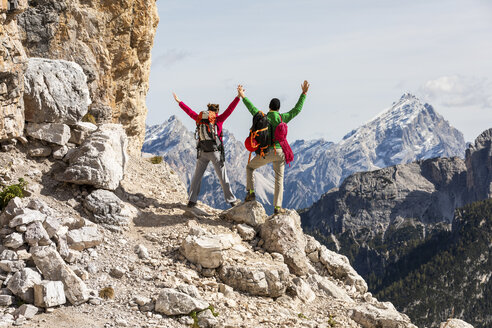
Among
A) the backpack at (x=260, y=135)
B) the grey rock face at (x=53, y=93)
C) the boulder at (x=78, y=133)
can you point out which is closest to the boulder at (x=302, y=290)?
the backpack at (x=260, y=135)

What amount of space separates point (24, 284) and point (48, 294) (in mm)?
656

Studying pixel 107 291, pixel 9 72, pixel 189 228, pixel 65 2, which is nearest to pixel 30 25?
pixel 65 2

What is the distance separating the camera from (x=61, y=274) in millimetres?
12250

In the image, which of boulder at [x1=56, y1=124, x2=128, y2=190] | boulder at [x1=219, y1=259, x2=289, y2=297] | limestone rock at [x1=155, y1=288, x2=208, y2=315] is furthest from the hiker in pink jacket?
limestone rock at [x1=155, y1=288, x2=208, y2=315]

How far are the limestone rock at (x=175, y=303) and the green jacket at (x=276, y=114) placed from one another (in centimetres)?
697

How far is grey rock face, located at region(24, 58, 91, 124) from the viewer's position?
1712 centimetres

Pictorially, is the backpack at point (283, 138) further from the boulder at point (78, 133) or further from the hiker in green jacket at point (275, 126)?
the boulder at point (78, 133)

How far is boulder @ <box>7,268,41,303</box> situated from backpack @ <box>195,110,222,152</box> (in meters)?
7.93

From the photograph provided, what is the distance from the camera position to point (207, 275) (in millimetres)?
14812

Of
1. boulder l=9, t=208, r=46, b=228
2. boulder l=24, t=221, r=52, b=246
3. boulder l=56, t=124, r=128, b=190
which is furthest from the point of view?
boulder l=56, t=124, r=128, b=190

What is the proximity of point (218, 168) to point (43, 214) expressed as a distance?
668 cm

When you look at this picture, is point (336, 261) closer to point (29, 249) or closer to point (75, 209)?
point (75, 209)

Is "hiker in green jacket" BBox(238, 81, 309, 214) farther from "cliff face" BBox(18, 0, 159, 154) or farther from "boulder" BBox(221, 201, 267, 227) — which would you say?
"cliff face" BBox(18, 0, 159, 154)

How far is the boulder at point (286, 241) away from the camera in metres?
17.3
